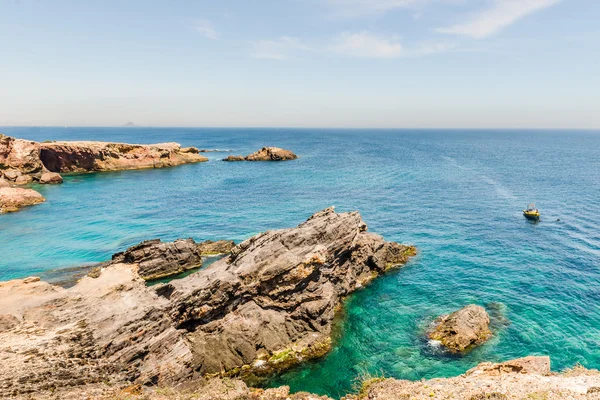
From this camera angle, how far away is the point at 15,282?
29891 millimetres

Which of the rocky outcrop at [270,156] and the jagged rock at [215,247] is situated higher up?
the rocky outcrop at [270,156]

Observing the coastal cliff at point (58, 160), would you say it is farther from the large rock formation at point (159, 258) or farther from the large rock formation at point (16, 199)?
the large rock formation at point (159, 258)

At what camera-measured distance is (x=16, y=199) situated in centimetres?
7750

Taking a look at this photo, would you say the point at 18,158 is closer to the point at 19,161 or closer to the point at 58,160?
the point at 19,161

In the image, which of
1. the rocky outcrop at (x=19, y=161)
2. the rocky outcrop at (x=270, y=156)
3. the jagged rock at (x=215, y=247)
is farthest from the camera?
the rocky outcrop at (x=270, y=156)

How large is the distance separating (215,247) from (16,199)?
56094 mm

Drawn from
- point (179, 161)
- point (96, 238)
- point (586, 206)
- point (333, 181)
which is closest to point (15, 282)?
point (96, 238)

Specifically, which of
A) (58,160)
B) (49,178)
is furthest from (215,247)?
(58,160)

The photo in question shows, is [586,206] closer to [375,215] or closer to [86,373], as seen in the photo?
[375,215]

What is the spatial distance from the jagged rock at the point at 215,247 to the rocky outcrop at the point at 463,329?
3243 centimetres

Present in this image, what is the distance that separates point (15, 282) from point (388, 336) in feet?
113

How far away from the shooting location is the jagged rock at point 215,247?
176 feet

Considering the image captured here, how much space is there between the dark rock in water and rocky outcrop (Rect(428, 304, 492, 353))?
32.6 metres

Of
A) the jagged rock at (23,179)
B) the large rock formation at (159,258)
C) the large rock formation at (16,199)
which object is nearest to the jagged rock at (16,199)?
the large rock formation at (16,199)
